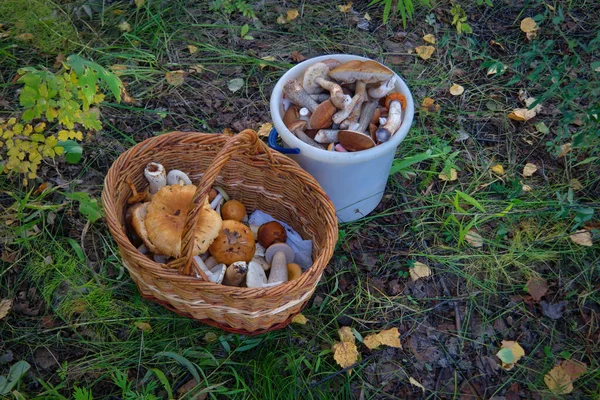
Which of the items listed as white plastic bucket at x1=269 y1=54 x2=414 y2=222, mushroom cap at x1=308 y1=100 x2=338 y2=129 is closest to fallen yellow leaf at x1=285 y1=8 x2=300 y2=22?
white plastic bucket at x1=269 y1=54 x2=414 y2=222

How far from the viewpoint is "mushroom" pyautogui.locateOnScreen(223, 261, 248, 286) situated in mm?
2266

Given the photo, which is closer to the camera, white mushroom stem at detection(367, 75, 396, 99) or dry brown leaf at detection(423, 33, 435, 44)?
white mushroom stem at detection(367, 75, 396, 99)

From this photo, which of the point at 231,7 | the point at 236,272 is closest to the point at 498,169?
the point at 236,272

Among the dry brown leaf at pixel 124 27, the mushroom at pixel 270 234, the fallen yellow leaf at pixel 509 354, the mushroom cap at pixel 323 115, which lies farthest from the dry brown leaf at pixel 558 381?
the dry brown leaf at pixel 124 27

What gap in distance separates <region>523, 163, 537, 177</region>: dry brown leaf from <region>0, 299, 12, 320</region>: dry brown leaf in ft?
9.49

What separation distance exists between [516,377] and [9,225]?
8.65 ft

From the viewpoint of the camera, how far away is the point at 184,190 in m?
2.36

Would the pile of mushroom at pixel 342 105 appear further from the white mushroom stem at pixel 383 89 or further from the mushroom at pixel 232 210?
the mushroom at pixel 232 210

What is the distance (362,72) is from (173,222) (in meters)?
1.22

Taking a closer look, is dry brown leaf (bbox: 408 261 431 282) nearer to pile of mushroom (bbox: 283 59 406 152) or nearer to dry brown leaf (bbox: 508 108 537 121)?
pile of mushroom (bbox: 283 59 406 152)

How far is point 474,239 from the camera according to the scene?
279 cm

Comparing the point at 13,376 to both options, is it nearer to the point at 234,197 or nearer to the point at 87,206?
the point at 87,206

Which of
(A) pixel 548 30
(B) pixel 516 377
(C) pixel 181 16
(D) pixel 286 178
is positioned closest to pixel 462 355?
(B) pixel 516 377

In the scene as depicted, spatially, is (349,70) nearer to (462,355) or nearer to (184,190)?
(184,190)
